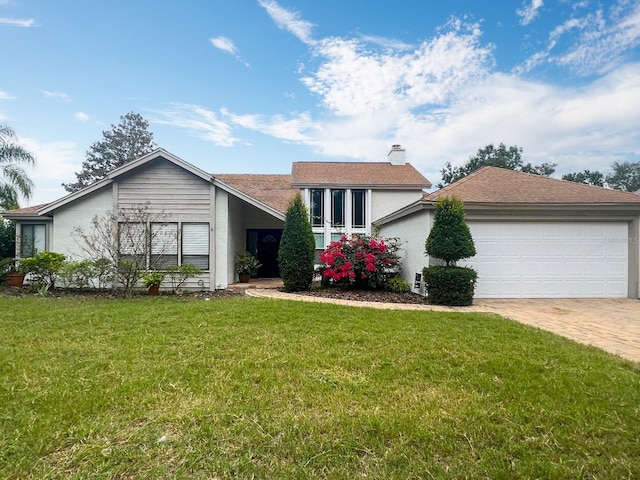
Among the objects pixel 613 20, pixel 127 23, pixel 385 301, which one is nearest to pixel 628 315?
pixel 385 301

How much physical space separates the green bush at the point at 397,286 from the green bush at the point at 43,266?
31.8ft

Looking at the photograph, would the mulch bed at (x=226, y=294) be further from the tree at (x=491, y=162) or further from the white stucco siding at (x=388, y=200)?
the tree at (x=491, y=162)

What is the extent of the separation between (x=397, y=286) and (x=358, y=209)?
27.1 feet

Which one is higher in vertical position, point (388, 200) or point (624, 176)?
point (624, 176)

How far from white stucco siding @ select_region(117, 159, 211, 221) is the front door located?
447 cm

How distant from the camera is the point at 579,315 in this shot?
734 centimetres

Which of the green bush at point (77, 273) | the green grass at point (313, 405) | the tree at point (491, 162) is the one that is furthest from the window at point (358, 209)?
the tree at point (491, 162)

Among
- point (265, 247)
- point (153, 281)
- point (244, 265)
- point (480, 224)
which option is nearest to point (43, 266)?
point (153, 281)

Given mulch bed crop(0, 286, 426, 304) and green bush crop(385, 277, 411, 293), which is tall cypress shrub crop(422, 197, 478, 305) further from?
green bush crop(385, 277, 411, 293)

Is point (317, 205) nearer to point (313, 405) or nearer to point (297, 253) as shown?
point (297, 253)

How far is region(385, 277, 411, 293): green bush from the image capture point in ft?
34.4

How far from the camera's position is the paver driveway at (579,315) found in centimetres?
536

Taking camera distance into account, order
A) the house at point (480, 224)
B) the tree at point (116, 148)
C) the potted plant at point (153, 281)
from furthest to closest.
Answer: the tree at point (116, 148)
the potted plant at point (153, 281)
the house at point (480, 224)

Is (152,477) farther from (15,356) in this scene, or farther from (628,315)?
(628,315)
